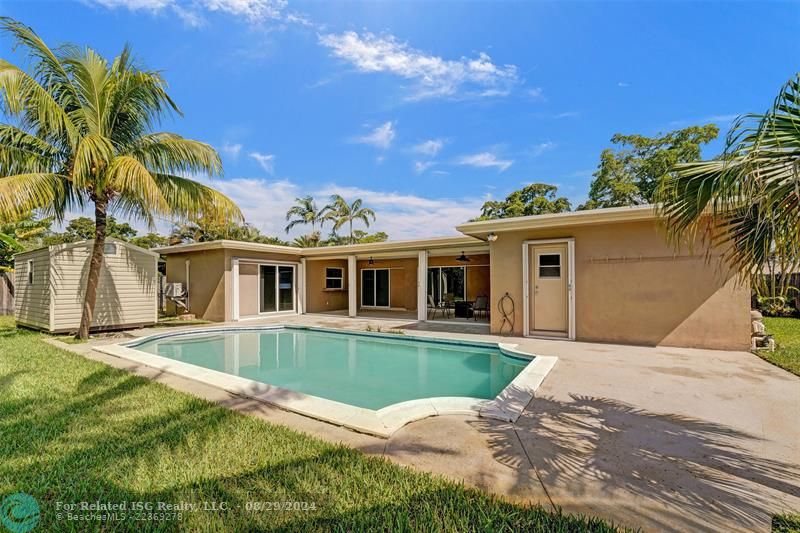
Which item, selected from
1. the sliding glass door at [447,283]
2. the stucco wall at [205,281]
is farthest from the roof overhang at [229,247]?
the sliding glass door at [447,283]

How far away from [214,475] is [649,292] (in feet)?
28.4

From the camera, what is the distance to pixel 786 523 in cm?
215

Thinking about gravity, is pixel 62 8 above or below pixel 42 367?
above

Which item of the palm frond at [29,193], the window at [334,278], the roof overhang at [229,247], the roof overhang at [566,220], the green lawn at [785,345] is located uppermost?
the palm frond at [29,193]

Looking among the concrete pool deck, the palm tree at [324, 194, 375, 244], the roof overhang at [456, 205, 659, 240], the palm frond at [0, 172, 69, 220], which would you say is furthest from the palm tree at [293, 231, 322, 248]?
the concrete pool deck

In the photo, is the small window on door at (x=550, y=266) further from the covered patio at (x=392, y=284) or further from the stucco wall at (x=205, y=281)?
the stucco wall at (x=205, y=281)

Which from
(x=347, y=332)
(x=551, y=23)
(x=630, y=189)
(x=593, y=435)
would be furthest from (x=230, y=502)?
(x=630, y=189)

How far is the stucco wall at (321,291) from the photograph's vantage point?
53.9ft

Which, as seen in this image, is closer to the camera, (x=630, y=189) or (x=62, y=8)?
(x=62, y=8)

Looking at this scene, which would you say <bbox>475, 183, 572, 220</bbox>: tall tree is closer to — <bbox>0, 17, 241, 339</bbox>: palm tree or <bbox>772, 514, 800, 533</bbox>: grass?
<bbox>0, 17, 241, 339</bbox>: palm tree

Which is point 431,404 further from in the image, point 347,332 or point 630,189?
point 630,189

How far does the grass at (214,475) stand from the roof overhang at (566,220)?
682cm

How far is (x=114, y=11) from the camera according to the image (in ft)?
26.9

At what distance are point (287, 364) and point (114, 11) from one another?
29.4 ft
